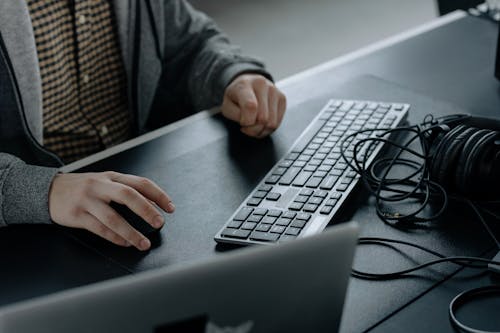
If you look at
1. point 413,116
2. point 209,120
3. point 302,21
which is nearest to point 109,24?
point 209,120

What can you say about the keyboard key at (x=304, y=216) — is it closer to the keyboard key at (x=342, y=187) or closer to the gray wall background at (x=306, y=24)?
the keyboard key at (x=342, y=187)

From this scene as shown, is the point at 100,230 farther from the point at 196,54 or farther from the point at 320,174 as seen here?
the point at 196,54

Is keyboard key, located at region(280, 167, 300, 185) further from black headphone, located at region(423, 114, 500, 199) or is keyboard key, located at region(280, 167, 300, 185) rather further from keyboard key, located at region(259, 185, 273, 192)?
black headphone, located at region(423, 114, 500, 199)

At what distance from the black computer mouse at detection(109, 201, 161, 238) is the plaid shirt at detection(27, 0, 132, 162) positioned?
55 cm

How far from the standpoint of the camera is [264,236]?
93 cm

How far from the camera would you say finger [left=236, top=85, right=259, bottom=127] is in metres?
1.22

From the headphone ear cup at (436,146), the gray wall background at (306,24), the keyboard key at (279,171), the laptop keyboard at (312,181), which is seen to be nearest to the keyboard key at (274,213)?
the laptop keyboard at (312,181)

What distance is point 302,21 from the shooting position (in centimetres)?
378

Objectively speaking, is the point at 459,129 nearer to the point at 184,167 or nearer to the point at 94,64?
the point at 184,167

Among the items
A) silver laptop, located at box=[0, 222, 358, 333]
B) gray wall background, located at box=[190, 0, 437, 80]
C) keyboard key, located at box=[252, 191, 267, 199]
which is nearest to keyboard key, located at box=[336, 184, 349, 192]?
keyboard key, located at box=[252, 191, 267, 199]

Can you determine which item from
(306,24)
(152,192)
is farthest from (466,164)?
(306,24)

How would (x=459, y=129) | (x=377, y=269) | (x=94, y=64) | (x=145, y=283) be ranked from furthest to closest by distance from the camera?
(x=94, y=64) → (x=459, y=129) → (x=377, y=269) → (x=145, y=283)

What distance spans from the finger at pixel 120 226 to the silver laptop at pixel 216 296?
351 mm

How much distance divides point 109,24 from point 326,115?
0.56 metres
